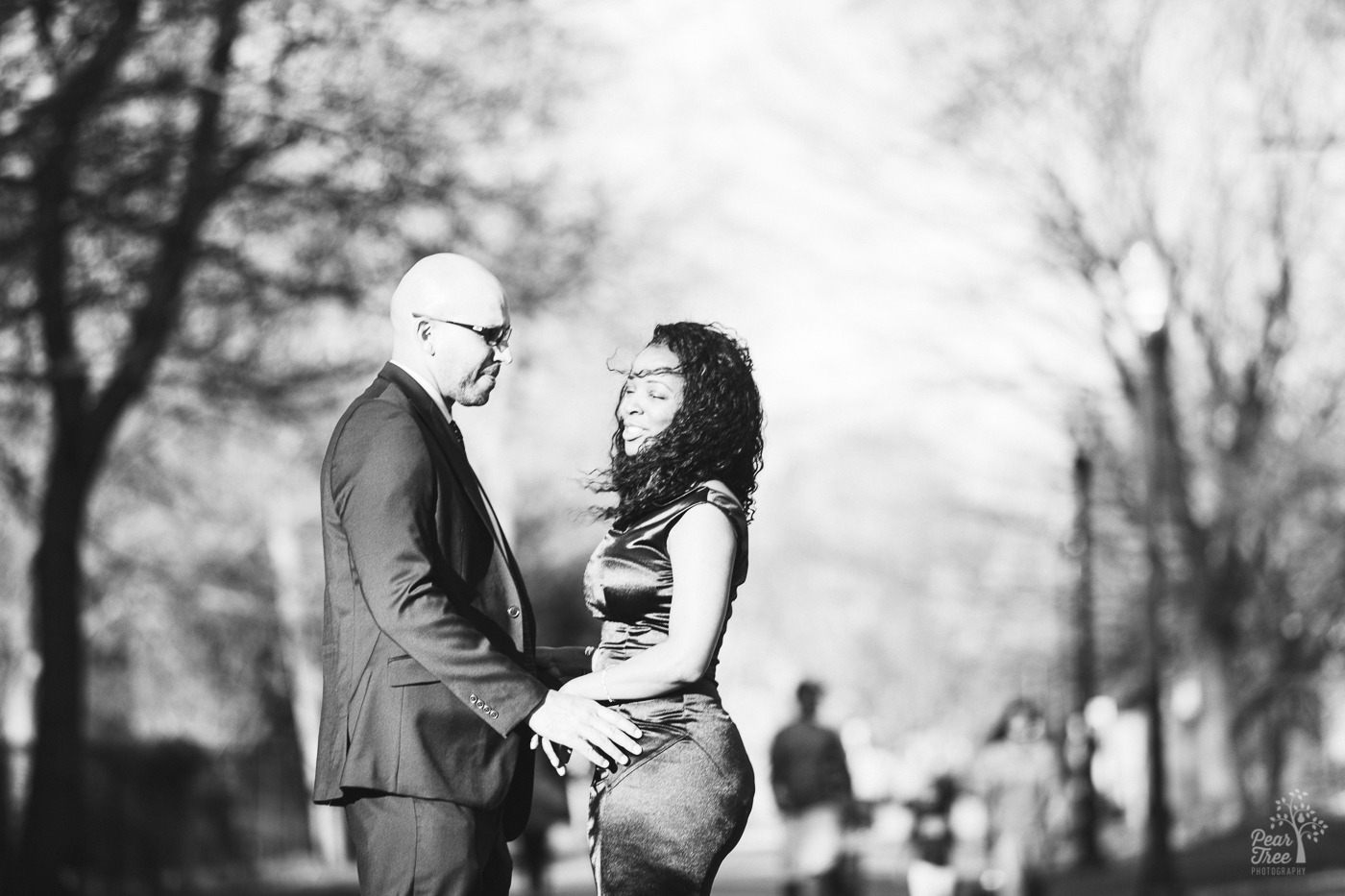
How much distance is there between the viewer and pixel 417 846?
163 inches

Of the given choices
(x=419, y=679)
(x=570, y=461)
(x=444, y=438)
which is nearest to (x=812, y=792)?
(x=444, y=438)

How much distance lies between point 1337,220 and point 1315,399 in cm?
252

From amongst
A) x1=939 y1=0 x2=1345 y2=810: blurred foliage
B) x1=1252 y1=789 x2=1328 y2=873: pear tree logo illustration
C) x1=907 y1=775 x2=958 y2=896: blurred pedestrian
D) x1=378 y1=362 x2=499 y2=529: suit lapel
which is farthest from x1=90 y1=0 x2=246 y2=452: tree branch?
x1=939 y1=0 x2=1345 y2=810: blurred foliage

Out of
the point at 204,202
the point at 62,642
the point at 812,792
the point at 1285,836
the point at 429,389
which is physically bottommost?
the point at 1285,836

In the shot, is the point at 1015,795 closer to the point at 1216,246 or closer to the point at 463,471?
the point at 463,471

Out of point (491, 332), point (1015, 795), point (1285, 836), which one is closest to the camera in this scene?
point (491, 332)

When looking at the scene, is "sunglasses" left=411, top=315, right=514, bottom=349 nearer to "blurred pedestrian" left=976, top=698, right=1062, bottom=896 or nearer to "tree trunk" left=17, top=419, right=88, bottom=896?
"blurred pedestrian" left=976, top=698, right=1062, bottom=896

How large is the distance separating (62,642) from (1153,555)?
1020 cm

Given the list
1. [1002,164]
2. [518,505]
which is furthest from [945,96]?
[518,505]

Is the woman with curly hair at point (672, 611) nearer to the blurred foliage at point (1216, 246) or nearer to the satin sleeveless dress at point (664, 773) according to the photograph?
the satin sleeveless dress at point (664, 773)

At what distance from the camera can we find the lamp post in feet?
54.6

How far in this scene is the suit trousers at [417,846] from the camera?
414 centimetres

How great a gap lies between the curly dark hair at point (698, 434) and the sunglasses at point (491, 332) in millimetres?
374

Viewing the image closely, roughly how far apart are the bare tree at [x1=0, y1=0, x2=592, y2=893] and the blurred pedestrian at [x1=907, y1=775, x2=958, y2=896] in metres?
5.62
